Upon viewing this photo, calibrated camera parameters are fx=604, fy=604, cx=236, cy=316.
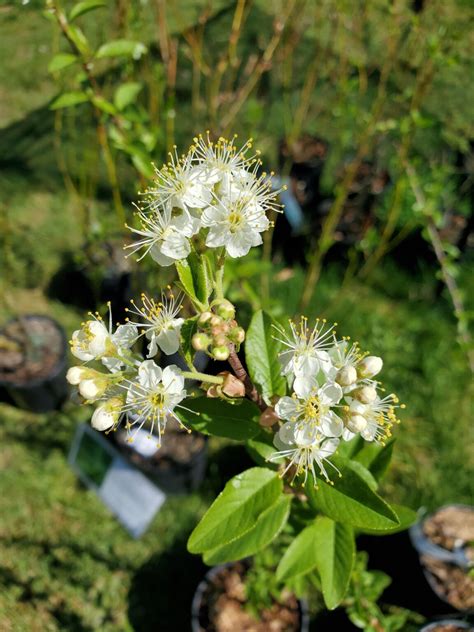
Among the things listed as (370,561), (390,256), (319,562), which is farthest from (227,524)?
(390,256)

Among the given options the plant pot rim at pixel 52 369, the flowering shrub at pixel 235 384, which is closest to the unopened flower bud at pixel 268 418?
the flowering shrub at pixel 235 384

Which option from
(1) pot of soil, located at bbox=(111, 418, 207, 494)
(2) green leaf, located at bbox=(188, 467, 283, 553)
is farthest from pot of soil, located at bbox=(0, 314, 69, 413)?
(2) green leaf, located at bbox=(188, 467, 283, 553)

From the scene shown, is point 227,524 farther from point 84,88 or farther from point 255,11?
point 255,11

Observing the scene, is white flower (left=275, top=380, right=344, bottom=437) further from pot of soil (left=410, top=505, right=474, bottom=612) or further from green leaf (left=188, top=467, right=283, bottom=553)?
pot of soil (left=410, top=505, right=474, bottom=612)

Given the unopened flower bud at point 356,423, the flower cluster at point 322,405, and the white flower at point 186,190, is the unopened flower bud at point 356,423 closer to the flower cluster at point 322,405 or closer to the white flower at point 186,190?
the flower cluster at point 322,405

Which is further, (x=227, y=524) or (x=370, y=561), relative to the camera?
(x=370, y=561)
